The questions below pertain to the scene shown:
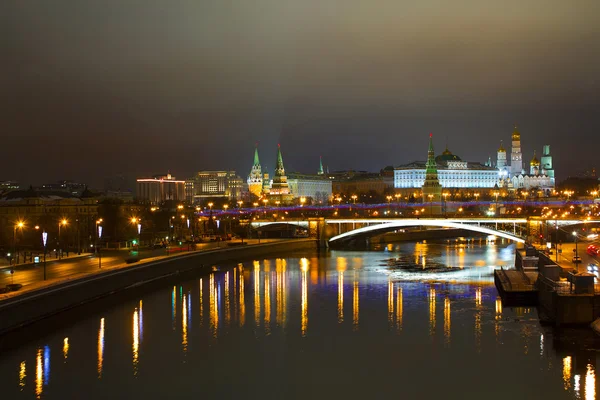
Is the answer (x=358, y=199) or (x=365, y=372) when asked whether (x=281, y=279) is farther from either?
(x=358, y=199)

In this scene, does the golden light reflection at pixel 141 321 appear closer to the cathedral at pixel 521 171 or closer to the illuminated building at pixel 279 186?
the illuminated building at pixel 279 186

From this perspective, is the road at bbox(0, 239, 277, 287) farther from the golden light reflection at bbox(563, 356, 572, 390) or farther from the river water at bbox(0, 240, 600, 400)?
the golden light reflection at bbox(563, 356, 572, 390)

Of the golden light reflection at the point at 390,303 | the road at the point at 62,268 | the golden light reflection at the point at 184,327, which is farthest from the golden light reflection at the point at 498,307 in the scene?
the road at the point at 62,268

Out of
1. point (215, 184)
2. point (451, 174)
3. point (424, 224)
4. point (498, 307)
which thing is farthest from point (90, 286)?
point (215, 184)

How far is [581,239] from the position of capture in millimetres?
47625

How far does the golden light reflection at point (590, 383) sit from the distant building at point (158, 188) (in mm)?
155192

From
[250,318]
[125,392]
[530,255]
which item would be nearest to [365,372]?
[125,392]

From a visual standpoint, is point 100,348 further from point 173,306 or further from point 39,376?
point 173,306

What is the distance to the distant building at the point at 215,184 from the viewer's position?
18019cm

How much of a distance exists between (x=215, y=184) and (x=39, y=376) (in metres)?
165

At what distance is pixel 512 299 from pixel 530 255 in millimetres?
5836

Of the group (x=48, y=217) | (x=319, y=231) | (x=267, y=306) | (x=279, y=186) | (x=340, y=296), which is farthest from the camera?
(x=279, y=186)

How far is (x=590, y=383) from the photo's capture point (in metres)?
17.7

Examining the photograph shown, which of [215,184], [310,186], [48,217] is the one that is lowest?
[48,217]
